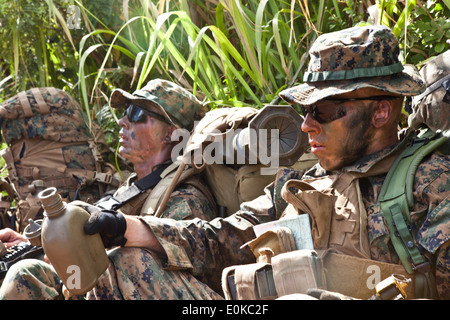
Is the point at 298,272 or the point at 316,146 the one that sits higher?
the point at 316,146

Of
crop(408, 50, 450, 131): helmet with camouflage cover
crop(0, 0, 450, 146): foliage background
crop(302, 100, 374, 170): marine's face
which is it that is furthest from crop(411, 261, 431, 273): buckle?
crop(0, 0, 450, 146): foliage background

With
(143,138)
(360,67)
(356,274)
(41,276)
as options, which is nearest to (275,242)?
(356,274)

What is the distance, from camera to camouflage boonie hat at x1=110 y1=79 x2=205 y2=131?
4.55m

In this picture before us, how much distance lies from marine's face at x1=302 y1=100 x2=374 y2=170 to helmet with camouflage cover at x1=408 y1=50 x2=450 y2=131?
1.17 feet

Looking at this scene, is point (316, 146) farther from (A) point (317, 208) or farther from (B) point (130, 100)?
(B) point (130, 100)

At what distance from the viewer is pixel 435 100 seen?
334 cm

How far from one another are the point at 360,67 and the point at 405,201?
63 cm

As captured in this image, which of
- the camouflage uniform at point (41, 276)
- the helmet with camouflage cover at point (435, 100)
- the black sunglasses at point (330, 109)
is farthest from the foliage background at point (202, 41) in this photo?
the camouflage uniform at point (41, 276)

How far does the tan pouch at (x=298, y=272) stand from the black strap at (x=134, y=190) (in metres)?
1.73

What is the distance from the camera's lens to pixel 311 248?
118 inches

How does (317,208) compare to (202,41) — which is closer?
(317,208)

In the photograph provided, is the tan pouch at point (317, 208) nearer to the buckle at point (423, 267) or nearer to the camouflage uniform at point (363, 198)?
the camouflage uniform at point (363, 198)

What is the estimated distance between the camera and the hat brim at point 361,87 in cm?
307
